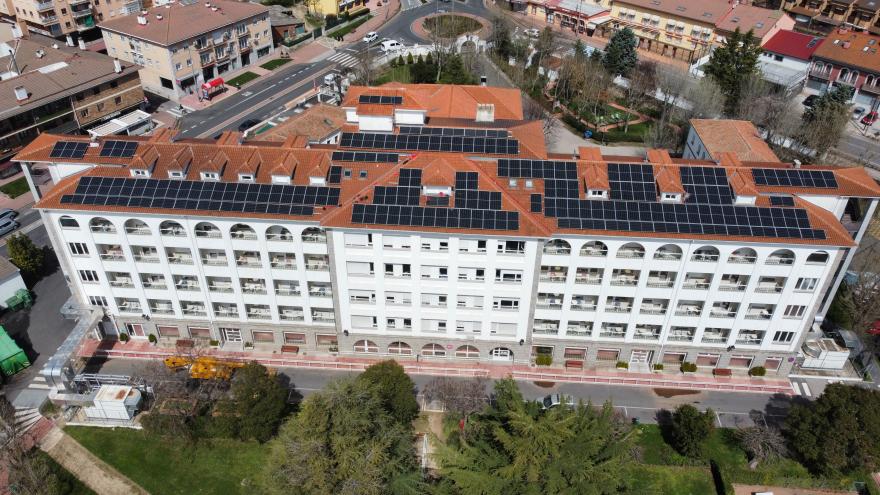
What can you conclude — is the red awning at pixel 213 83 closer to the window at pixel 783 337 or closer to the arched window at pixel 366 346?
the arched window at pixel 366 346

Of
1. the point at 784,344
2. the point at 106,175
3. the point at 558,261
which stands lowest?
the point at 784,344

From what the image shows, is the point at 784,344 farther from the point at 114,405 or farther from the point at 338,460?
the point at 114,405

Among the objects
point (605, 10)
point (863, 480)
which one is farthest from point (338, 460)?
point (605, 10)

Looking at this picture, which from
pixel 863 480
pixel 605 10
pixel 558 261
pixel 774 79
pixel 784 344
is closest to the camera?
pixel 863 480

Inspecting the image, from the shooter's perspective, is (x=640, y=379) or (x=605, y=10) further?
(x=605, y=10)

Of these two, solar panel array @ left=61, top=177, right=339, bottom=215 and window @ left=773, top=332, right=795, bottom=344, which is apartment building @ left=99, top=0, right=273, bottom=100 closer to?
solar panel array @ left=61, top=177, right=339, bottom=215

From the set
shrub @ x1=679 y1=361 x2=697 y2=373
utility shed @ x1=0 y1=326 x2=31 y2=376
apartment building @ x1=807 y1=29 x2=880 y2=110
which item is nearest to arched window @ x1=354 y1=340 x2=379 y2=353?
shrub @ x1=679 y1=361 x2=697 y2=373

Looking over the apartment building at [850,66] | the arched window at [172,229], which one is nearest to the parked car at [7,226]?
the arched window at [172,229]
